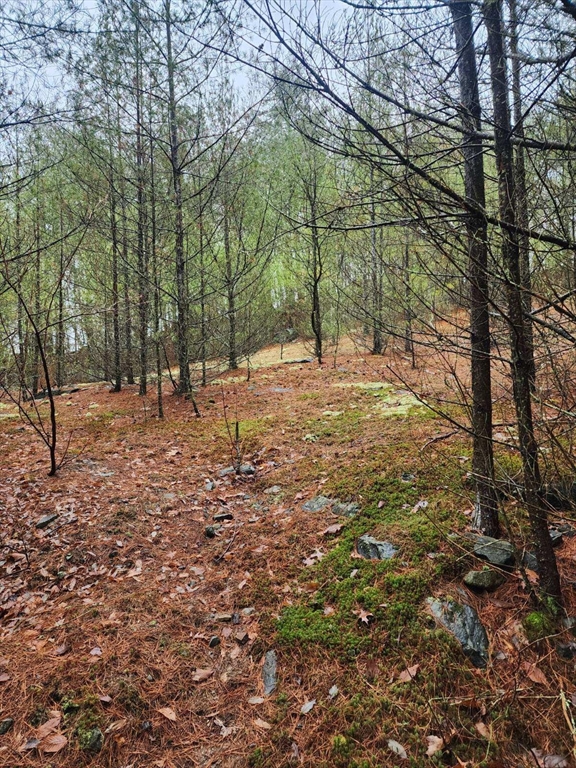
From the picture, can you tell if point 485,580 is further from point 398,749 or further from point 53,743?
point 53,743

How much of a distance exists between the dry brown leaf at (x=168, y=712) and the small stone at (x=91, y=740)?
335 millimetres

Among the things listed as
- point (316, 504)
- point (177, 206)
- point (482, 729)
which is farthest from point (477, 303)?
point (177, 206)

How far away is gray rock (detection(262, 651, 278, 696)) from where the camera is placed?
100 inches

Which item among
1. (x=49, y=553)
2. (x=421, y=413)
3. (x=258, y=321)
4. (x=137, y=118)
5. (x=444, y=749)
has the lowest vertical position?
(x=444, y=749)

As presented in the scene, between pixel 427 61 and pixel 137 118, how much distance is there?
7.08 m

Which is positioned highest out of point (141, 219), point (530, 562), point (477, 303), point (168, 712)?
point (141, 219)

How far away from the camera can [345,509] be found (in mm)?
3920

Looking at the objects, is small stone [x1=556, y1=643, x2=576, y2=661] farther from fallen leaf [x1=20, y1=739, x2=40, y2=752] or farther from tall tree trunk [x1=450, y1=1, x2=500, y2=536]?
fallen leaf [x1=20, y1=739, x2=40, y2=752]

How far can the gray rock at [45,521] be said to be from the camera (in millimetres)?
4137

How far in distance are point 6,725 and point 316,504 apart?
282cm

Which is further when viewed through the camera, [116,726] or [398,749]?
[116,726]

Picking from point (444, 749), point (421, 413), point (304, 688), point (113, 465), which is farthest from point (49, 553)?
point (421, 413)

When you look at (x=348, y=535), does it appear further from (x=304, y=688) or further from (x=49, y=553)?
(x=49, y=553)

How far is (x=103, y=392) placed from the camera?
38.3 feet
